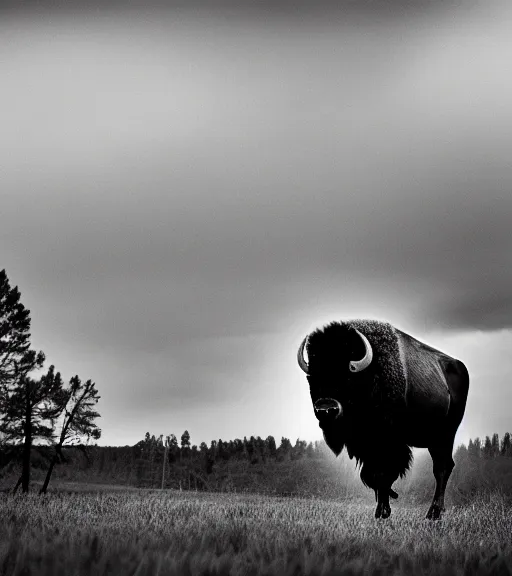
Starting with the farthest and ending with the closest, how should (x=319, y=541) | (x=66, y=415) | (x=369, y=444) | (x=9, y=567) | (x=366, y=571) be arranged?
(x=66, y=415)
(x=369, y=444)
(x=319, y=541)
(x=366, y=571)
(x=9, y=567)

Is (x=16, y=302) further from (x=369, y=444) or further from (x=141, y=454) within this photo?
(x=141, y=454)

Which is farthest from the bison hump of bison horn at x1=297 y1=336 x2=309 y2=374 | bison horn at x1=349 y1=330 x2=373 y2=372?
bison horn at x1=297 y1=336 x2=309 y2=374

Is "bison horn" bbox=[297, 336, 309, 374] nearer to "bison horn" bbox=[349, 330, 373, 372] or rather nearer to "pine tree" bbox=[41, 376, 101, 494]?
"bison horn" bbox=[349, 330, 373, 372]

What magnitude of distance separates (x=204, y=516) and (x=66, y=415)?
65.1 ft

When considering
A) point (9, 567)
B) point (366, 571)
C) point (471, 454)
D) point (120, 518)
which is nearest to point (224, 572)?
point (366, 571)

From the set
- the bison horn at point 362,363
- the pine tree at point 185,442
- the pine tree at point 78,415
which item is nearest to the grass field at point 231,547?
the bison horn at point 362,363

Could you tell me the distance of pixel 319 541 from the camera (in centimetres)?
517

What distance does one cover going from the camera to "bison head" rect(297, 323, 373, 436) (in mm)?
8180

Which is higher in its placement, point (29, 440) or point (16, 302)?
point (16, 302)

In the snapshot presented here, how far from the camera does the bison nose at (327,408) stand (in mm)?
8078

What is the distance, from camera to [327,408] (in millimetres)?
8078

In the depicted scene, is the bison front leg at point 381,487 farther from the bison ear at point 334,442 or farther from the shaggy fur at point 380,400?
the bison ear at point 334,442

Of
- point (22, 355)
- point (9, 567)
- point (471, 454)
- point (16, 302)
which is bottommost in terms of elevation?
point (9, 567)

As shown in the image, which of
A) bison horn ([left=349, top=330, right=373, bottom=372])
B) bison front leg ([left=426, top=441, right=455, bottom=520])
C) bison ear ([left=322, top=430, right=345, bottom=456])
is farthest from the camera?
bison front leg ([left=426, top=441, right=455, bottom=520])
